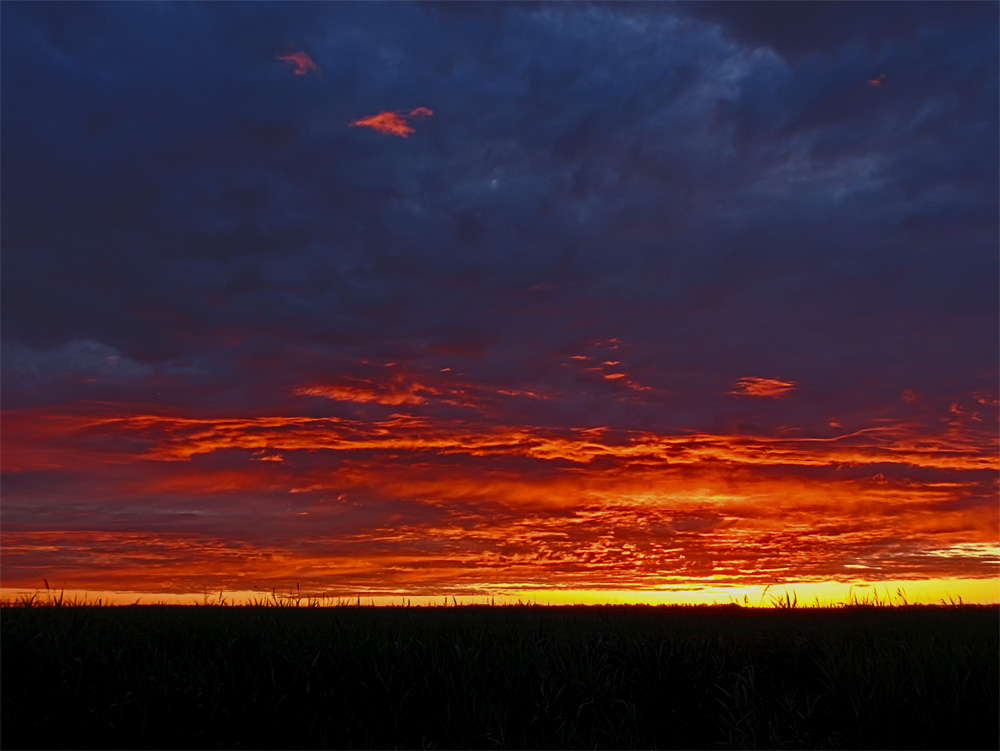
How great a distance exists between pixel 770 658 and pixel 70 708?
36.6ft

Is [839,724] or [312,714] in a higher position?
[312,714]

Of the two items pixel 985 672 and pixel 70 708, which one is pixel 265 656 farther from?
pixel 985 672

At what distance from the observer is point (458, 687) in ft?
35.0

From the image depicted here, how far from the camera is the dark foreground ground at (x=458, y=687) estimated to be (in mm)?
9680

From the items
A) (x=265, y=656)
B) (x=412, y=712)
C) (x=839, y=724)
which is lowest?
(x=839, y=724)

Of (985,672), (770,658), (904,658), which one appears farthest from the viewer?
(770,658)

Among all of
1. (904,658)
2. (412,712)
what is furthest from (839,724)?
(412,712)

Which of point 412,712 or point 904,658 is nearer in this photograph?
point 412,712

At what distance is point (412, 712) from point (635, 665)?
3.95 meters

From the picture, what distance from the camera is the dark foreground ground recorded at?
9680 millimetres

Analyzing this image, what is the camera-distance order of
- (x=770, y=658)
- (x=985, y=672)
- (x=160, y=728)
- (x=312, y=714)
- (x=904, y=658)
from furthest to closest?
(x=770, y=658) → (x=904, y=658) → (x=985, y=672) → (x=312, y=714) → (x=160, y=728)

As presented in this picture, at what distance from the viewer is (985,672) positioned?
10891mm

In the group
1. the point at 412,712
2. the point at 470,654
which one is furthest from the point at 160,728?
the point at 470,654

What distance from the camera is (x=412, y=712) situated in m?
10.4
